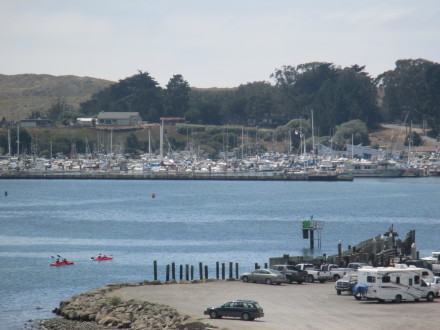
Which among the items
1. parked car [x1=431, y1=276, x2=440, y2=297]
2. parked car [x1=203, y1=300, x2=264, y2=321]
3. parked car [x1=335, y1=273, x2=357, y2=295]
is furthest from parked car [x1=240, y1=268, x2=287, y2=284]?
parked car [x1=203, y1=300, x2=264, y2=321]

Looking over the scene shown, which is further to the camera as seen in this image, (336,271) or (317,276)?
(336,271)

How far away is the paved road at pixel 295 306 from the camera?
39750mm

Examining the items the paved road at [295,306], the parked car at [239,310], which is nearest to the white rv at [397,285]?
the paved road at [295,306]

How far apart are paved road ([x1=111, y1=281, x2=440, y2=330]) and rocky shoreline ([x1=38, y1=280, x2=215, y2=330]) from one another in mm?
1022

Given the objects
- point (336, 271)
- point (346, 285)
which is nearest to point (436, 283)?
point (346, 285)

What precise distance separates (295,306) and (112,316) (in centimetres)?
988

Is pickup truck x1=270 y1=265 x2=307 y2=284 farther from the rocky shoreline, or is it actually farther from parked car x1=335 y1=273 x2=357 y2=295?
the rocky shoreline

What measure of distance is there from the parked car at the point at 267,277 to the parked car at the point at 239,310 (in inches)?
443

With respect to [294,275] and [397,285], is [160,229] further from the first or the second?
[397,285]

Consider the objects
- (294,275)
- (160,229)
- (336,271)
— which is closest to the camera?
(294,275)

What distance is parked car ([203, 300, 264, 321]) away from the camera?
4138 cm

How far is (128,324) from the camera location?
44.4 m

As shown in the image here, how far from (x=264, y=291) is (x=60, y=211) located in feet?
292

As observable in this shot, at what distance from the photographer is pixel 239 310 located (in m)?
41.8
